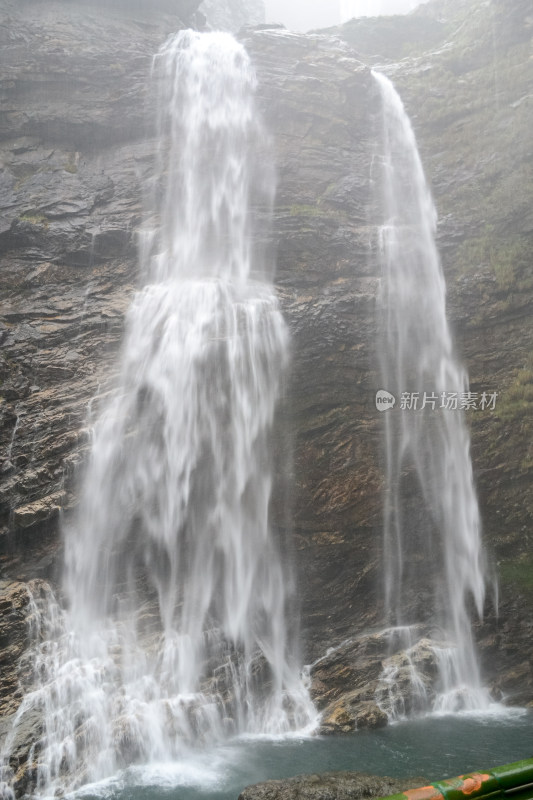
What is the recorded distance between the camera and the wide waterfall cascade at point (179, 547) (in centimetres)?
956

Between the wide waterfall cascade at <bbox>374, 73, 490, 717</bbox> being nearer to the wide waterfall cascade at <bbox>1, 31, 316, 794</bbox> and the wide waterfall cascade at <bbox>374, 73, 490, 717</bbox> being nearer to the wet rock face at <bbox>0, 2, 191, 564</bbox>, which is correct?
the wide waterfall cascade at <bbox>1, 31, 316, 794</bbox>

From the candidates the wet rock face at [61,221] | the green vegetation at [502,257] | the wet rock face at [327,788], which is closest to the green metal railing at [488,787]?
the wet rock face at [327,788]

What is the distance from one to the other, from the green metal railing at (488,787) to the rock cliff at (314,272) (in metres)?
8.97

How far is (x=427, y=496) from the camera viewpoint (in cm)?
1223

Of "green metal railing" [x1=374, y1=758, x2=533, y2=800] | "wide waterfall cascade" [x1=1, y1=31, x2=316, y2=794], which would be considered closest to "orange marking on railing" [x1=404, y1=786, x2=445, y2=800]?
"green metal railing" [x1=374, y1=758, x2=533, y2=800]

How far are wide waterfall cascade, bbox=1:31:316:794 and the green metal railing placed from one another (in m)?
8.21

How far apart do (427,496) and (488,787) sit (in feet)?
34.5

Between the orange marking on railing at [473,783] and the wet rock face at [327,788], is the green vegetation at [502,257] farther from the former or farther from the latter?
the orange marking on railing at [473,783]

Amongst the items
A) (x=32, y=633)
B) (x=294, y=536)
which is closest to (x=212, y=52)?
(x=294, y=536)

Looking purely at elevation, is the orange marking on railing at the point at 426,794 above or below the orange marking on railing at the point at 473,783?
below

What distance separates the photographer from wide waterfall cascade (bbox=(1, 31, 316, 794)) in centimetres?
956

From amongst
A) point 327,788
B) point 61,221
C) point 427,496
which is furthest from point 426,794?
point 61,221

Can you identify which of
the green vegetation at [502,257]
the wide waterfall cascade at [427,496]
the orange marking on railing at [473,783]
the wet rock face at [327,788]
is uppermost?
the green vegetation at [502,257]

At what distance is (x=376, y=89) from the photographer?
1691cm
